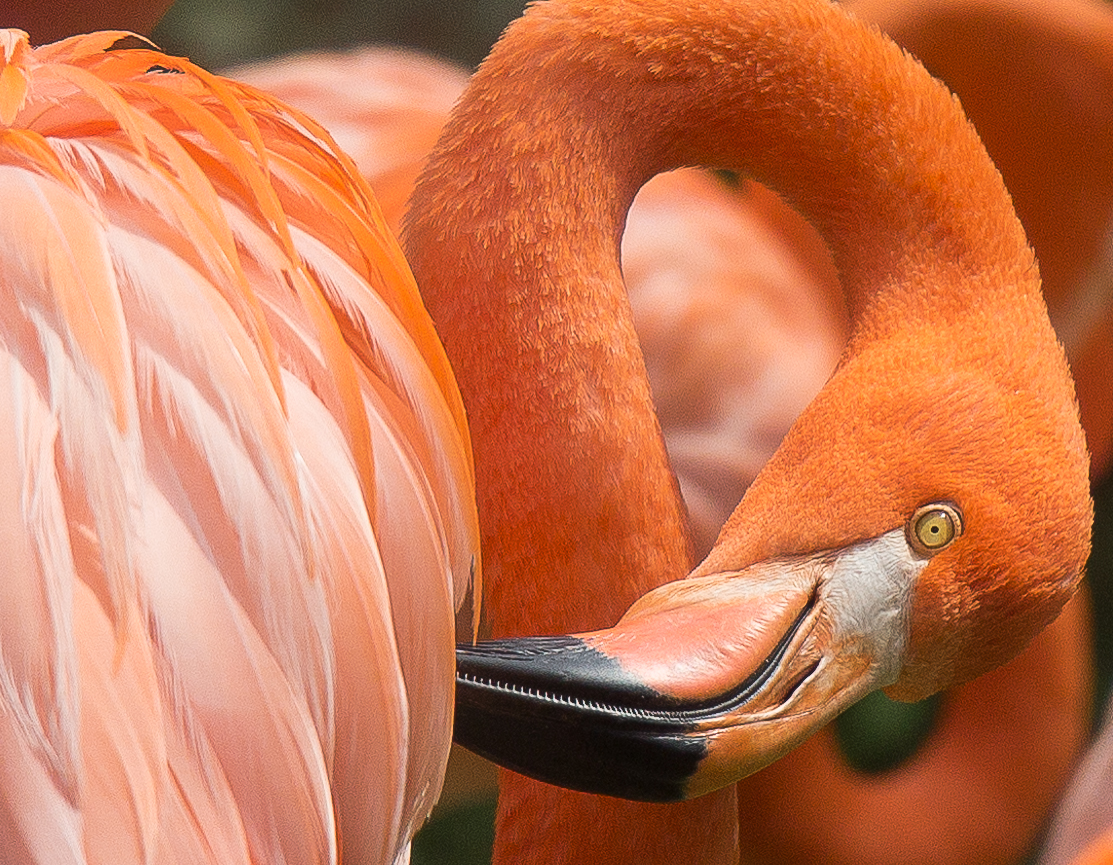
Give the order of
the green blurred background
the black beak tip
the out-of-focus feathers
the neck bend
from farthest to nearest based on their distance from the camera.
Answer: the green blurred background
the neck bend
the black beak tip
the out-of-focus feathers

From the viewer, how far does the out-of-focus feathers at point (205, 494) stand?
374mm

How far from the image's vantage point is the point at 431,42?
3.93 ft

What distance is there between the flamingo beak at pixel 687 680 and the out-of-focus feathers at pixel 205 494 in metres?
0.04

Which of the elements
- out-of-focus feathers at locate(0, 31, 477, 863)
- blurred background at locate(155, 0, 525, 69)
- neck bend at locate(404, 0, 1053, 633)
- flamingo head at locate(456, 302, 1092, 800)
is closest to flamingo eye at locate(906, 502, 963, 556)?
flamingo head at locate(456, 302, 1092, 800)

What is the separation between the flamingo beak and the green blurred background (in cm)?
50

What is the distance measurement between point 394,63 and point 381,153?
0.23 m

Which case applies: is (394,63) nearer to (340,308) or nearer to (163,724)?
(340,308)

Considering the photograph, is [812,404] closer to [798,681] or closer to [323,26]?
[798,681]

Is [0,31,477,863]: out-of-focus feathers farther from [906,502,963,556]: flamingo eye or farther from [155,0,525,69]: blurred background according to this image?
[155,0,525,69]: blurred background

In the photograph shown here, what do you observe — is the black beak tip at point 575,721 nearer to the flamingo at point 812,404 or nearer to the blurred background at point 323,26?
the flamingo at point 812,404

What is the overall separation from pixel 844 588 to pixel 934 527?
54mm

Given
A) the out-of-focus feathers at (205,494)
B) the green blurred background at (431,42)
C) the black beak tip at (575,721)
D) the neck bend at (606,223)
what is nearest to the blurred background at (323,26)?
the green blurred background at (431,42)

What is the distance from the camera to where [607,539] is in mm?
610

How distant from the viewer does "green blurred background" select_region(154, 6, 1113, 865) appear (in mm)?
1092
